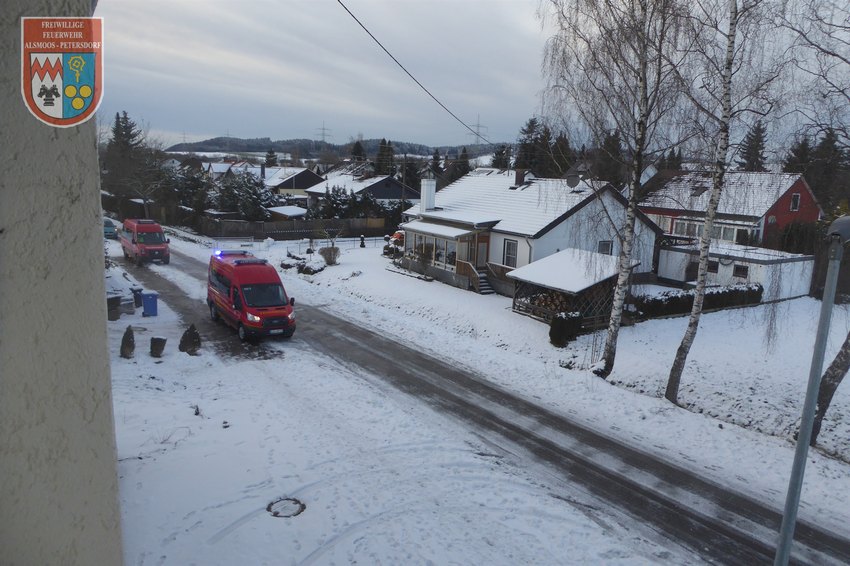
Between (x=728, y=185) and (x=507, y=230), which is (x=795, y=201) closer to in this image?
(x=507, y=230)

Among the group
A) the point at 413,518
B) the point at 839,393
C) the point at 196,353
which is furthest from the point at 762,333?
the point at 196,353

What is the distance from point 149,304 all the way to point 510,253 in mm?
16613

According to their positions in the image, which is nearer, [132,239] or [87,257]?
[87,257]

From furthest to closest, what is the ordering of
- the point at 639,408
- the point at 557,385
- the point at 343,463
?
the point at 557,385 < the point at 639,408 < the point at 343,463

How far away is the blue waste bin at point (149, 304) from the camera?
66.0 feet

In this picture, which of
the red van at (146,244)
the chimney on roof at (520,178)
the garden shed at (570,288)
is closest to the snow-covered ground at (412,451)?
the garden shed at (570,288)

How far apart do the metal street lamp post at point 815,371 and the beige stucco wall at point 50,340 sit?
19.8 ft

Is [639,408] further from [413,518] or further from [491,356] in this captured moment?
[413,518]

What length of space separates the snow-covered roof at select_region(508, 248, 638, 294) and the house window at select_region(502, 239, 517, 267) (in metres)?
3.06

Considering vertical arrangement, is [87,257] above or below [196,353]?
above

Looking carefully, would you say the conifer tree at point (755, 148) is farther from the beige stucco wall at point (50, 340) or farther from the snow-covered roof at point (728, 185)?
the beige stucco wall at point (50, 340)

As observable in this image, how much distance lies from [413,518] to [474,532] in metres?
0.98

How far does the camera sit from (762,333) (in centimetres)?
2253

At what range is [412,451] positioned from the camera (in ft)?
35.3
